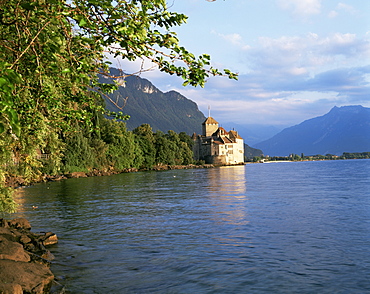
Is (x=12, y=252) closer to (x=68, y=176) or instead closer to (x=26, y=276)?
(x=26, y=276)

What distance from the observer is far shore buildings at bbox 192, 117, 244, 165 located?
157 meters

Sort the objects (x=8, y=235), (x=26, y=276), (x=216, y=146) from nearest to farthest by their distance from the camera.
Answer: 1. (x=26, y=276)
2. (x=8, y=235)
3. (x=216, y=146)

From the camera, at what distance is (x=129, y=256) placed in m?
13.5

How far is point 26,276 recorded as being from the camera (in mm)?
9148

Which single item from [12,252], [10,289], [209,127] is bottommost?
[10,289]

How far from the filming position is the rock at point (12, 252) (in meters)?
10.2

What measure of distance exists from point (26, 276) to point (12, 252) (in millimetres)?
1682

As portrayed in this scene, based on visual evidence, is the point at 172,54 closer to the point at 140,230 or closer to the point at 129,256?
the point at 129,256

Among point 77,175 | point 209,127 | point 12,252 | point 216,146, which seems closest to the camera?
A: point 12,252

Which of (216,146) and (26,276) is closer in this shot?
(26,276)

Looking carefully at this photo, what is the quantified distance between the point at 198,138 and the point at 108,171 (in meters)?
84.6

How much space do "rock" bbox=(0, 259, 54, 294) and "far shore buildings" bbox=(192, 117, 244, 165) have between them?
147194 millimetres

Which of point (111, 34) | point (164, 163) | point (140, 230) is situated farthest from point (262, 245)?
point (164, 163)

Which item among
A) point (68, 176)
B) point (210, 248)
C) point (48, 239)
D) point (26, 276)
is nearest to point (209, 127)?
point (68, 176)
